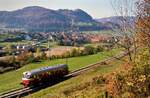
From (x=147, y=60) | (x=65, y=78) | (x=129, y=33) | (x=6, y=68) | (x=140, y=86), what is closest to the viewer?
(x=140, y=86)

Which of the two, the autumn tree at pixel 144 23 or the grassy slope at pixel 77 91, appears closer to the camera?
the autumn tree at pixel 144 23

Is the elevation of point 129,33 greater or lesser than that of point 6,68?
greater

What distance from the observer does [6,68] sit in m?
72.4

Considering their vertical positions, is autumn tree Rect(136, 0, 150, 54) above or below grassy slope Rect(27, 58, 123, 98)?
above

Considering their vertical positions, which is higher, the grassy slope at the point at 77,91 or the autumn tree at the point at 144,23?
the autumn tree at the point at 144,23

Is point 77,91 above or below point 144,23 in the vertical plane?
below

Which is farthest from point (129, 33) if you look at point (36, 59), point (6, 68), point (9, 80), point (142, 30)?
Answer: point (36, 59)

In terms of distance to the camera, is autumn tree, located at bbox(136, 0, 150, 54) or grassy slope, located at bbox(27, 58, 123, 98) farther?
grassy slope, located at bbox(27, 58, 123, 98)

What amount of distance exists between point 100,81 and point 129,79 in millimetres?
14837

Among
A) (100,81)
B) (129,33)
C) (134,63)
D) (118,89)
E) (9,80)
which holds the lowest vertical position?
(9,80)

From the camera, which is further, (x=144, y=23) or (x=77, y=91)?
(x=77, y=91)

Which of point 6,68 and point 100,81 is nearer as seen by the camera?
point 100,81

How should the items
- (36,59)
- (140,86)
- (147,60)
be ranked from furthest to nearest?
(36,59), (147,60), (140,86)

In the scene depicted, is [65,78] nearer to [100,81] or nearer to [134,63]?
[100,81]
